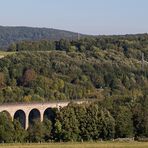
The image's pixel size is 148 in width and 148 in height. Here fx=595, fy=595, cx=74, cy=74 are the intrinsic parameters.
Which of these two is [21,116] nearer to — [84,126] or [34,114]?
[34,114]

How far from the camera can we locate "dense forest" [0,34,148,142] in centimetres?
6512

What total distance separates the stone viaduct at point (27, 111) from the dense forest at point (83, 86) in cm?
266

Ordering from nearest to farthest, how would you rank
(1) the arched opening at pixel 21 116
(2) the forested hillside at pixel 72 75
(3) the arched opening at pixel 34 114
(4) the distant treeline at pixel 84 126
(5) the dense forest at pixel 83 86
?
(4) the distant treeline at pixel 84 126
(5) the dense forest at pixel 83 86
(1) the arched opening at pixel 21 116
(3) the arched opening at pixel 34 114
(2) the forested hillside at pixel 72 75

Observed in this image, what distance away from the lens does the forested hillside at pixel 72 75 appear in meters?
98.2

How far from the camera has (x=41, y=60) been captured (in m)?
120

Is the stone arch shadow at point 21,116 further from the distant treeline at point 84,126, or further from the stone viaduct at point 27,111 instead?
the distant treeline at point 84,126

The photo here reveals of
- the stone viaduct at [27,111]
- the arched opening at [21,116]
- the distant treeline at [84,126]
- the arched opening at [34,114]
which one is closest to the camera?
the distant treeline at [84,126]

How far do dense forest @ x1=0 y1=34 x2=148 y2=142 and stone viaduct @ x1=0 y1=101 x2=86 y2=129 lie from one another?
2657 mm

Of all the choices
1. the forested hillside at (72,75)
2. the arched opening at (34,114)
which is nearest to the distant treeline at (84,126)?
the arched opening at (34,114)

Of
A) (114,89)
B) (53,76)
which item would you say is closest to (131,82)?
(114,89)

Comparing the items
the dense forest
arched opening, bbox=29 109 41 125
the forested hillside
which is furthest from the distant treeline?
the forested hillside

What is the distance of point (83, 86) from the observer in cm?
10906

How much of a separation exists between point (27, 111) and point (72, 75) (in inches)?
1403

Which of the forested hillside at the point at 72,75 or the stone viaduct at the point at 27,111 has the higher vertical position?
the forested hillside at the point at 72,75
